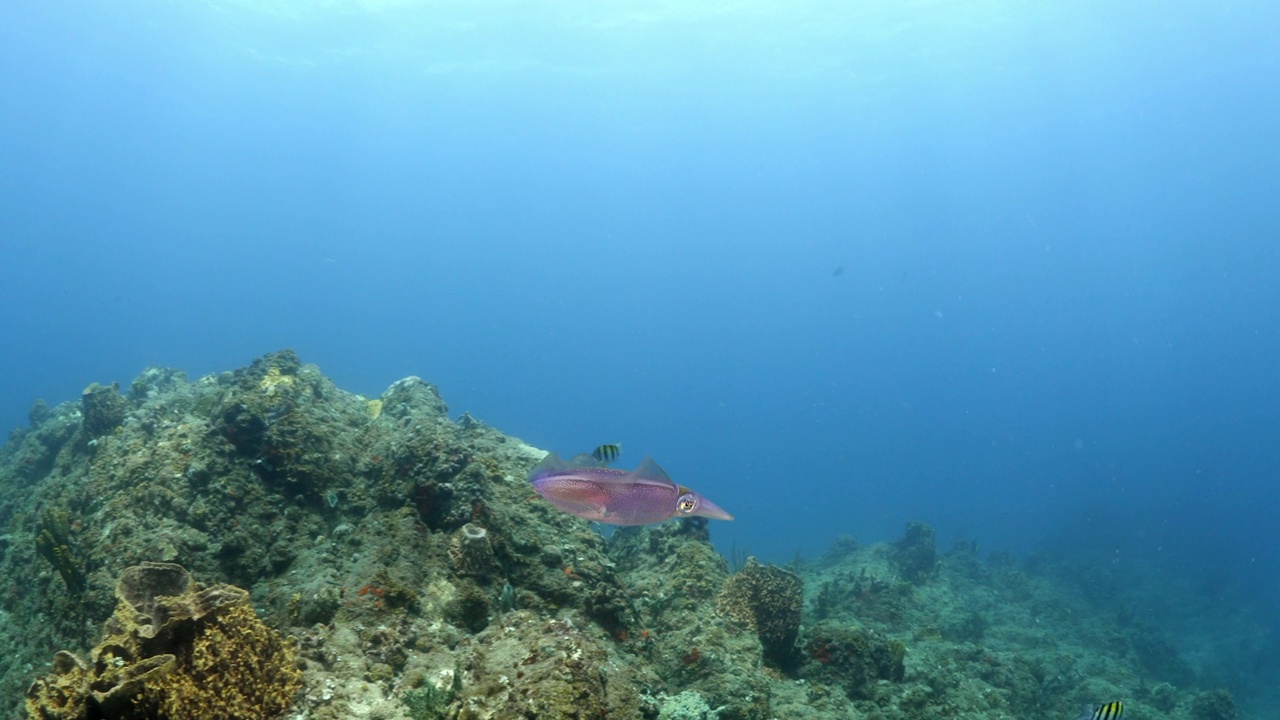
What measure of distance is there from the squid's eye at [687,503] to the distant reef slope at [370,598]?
1.36 meters

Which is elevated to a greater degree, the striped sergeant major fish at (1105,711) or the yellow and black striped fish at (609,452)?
the yellow and black striped fish at (609,452)

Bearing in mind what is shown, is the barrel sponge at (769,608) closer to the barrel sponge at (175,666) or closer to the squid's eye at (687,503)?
the squid's eye at (687,503)

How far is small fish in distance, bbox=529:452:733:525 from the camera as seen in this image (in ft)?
12.1

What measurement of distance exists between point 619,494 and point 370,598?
2994mm

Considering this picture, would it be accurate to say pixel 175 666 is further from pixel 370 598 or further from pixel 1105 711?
pixel 1105 711

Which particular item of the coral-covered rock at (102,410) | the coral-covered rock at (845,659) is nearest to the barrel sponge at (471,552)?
the coral-covered rock at (845,659)

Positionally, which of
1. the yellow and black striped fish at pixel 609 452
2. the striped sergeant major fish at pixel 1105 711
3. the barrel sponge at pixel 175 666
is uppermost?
the yellow and black striped fish at pixel 609 452

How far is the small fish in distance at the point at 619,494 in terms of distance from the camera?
369 centimetres

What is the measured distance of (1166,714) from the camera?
14.5 m

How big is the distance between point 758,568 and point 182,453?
7.31 meters

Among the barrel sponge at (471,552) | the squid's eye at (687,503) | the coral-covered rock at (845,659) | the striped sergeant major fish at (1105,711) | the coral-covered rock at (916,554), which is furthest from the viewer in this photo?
the coral-covered rock at (916,554)

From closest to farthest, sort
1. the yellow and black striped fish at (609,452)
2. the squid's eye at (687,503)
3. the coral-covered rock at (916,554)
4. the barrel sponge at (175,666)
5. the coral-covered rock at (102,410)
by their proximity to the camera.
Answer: the barrel sponge at (175,666) < the squid's eye at (687,503) < the yellow and black striped fish at (609,452) < the coral-covered rock at (102,410) < the coral-covered rock at (916,554)

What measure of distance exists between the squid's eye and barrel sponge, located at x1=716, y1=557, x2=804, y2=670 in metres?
4.69

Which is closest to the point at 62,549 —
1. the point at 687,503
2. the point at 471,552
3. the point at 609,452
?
the point at 471,552
